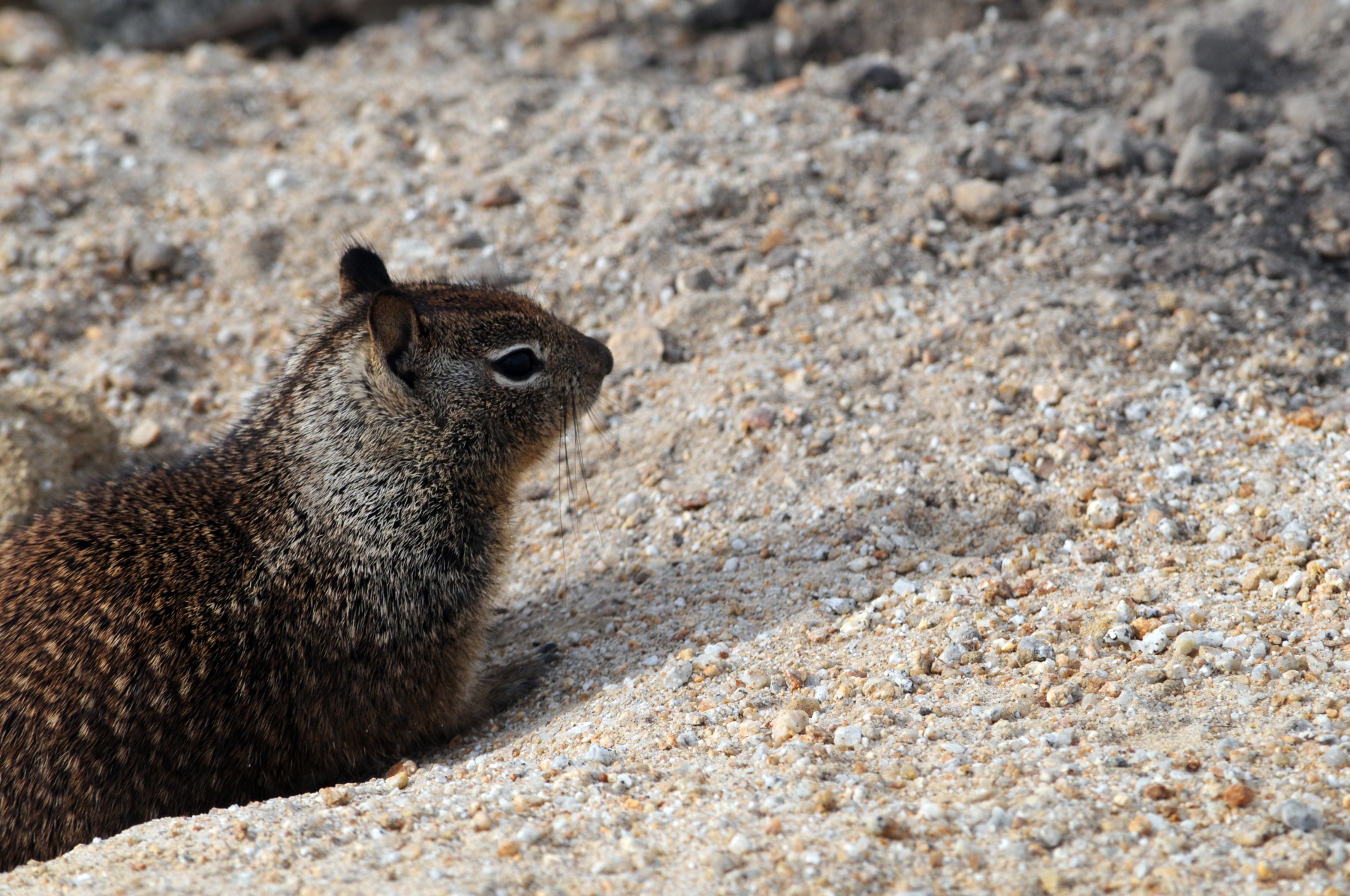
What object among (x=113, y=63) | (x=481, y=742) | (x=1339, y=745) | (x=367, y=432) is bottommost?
(x=481, y=742)

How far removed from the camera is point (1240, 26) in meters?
6.79

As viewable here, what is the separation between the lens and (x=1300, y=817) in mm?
2768

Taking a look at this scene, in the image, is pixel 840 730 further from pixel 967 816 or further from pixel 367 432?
pixel 367 432

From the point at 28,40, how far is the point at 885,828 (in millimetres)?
7902

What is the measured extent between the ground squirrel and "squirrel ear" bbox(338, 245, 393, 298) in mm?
89

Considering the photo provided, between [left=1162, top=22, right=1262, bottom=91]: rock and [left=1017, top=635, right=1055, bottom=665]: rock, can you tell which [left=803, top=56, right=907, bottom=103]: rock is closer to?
[left=1162, top=22, right=1262, bottom=91]: rock

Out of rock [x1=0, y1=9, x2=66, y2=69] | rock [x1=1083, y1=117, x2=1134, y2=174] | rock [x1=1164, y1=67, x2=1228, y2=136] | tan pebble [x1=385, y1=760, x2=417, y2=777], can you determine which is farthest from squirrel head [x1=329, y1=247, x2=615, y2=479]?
rock [x1=0, y1=9, x2=66, y2=69]

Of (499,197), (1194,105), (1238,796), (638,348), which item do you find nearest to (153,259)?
(499,197)

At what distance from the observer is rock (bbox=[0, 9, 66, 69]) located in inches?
313

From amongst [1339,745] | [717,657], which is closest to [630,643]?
[717,657]

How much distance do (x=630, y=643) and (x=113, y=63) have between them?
5967mm

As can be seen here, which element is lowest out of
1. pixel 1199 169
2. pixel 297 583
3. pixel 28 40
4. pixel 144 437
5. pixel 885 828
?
pixel 885 828

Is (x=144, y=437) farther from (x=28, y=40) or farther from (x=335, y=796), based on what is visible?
(x=28, y=40)

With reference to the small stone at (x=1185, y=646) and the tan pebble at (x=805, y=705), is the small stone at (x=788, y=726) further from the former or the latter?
the small stone at (x=1185, y=646)
